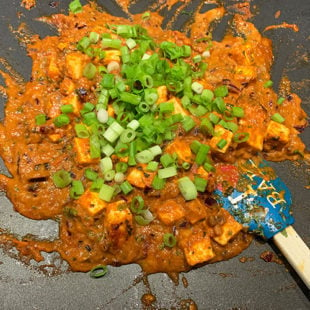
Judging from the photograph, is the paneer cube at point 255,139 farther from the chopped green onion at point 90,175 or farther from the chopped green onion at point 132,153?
the chopped green onion at point 90,175

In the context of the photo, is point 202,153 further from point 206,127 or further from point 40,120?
point 40,120

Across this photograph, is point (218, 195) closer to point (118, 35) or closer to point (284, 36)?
point (118, 35)

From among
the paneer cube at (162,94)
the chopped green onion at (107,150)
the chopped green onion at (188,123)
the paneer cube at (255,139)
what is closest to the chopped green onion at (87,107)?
the chopped green onion at (107,150)

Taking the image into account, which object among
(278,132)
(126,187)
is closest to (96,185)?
(126,187)

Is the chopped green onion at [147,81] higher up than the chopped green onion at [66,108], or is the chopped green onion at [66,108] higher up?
the chopped green onion at [147,81]

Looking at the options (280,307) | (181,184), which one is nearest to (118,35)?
(181,184)

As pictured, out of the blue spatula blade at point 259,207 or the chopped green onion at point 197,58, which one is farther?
the chopped green onion at point 197,58
